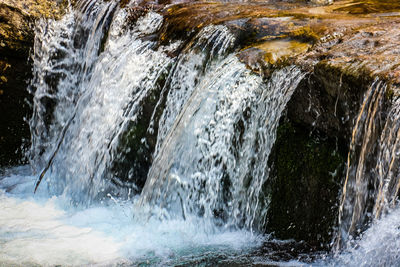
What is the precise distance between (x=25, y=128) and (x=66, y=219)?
2.11m

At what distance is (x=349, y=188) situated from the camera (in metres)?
3.45

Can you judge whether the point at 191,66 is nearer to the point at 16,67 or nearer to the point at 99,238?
the point at 99,238

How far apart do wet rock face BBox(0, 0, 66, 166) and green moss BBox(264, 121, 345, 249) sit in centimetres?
362

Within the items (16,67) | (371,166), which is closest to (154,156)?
(371,166)

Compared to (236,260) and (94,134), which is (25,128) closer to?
(94,134)

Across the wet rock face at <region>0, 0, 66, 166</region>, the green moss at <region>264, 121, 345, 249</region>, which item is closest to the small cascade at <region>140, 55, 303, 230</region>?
the green moss at <region>264, 121, 345, 249</region>

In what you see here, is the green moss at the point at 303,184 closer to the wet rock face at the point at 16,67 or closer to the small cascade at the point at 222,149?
the small cascade at the point at 222,149

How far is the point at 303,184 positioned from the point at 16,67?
158 inches

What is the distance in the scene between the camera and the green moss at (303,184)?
12.3 ft

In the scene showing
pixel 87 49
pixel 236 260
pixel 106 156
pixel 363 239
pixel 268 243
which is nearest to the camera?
pixel 363 239

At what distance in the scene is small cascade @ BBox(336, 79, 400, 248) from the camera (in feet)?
10.1

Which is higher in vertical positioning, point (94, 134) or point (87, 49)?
point (87, 49)

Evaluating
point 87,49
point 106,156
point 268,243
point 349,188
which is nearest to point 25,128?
point 87,49

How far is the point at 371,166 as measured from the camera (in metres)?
3.26
